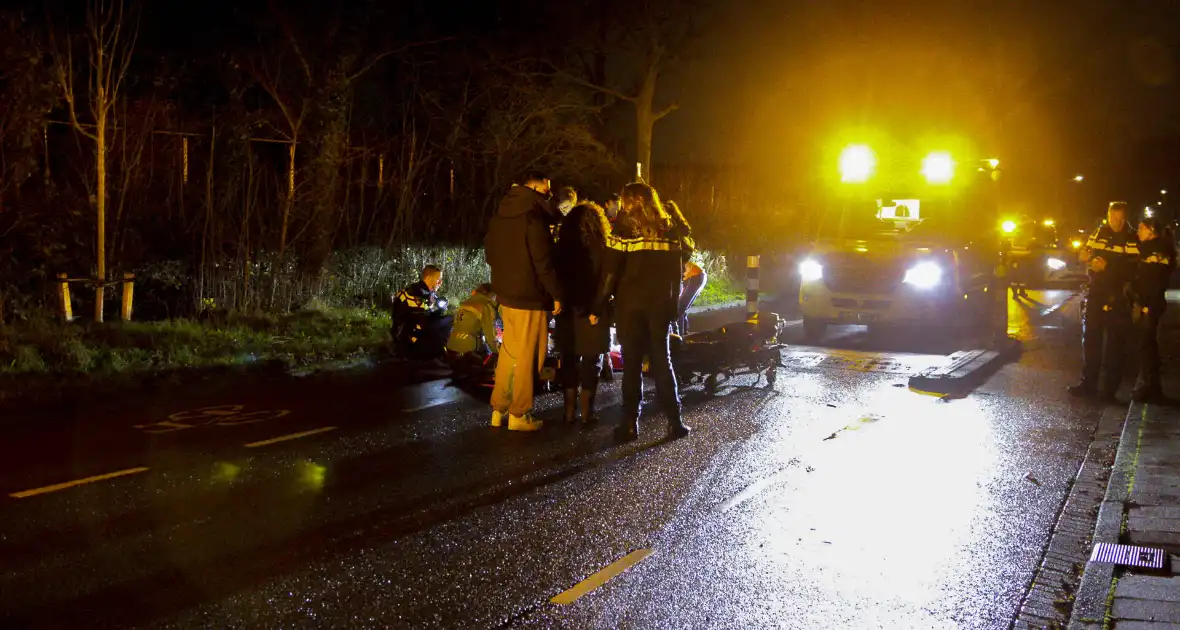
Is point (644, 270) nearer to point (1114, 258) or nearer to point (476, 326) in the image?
point (476, 326)

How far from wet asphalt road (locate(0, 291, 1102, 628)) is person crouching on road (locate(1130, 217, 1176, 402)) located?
2.54ft

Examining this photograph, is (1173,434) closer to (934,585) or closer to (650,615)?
(934,585)

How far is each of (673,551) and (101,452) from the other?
4.33m

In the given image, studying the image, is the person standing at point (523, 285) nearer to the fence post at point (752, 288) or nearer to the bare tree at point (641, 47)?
the fence post at point (752, 288)

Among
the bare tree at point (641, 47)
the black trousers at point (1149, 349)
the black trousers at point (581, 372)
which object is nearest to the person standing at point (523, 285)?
the black trousers at point (581, 372)

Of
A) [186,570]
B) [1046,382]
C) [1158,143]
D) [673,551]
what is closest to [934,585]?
[673,551]

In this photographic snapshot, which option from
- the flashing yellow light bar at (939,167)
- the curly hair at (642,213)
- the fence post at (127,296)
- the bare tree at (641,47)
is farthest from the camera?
the bare tree at (641,47)

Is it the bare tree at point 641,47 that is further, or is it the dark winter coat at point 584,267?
the bare tree at point 641,47

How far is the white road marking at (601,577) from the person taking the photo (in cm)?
472

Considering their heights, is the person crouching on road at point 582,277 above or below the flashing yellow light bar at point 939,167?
below

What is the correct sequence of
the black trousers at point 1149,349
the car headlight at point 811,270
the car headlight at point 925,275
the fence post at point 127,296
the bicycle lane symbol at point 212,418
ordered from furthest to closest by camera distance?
the car headlight at point 811,270 < the car headlight at point 925,275 < the fence post at point 127,296 < the black trousers at point 1149,349 < the bicycle lane symbol at point 212,418

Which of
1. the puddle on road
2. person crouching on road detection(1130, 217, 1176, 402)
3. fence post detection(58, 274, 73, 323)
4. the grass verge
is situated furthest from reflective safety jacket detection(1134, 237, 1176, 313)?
fence post detection(58, 274, 73, 323)

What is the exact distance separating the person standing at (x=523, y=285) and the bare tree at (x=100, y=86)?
7154mm

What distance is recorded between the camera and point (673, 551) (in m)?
5.39
